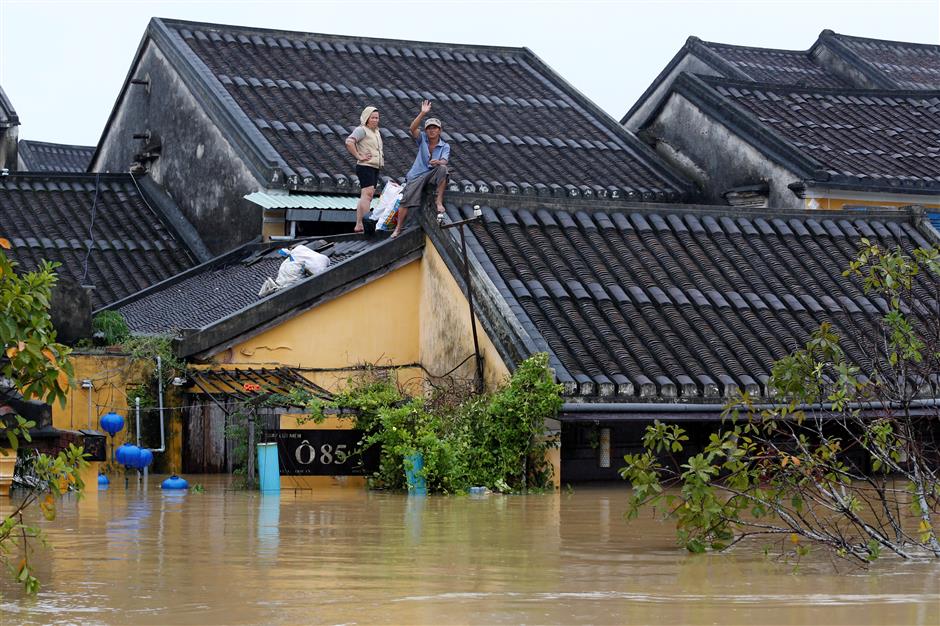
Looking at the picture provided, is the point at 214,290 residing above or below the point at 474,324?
above

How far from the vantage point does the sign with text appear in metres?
15.8

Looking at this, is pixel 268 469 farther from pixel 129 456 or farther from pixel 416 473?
pixel 129 456

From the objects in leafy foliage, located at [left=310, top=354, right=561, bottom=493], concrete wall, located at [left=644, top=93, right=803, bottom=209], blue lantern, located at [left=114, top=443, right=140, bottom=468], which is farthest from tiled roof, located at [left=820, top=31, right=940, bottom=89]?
blue lantern, located at [left=114, top=443, right=140, bottom=468]

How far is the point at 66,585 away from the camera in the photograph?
353 inches

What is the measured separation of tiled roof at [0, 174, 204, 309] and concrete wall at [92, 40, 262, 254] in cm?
57

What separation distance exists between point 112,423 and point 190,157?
9.97 m

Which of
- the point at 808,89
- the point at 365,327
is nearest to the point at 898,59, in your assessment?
the point at 808,89

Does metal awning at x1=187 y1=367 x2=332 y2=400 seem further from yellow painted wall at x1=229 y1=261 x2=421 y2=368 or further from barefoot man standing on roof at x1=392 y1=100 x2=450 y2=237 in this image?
barefoot man standing on roof at x1=392 y1=100 x2=450 y2=237

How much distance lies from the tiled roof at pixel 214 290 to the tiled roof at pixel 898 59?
14.7m

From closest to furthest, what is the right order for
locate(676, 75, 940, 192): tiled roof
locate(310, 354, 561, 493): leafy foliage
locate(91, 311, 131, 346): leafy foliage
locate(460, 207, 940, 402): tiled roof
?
1. locate(310, 354, 561, 493): leafy foliage
2. locate(460, 207, 940, 402): tiled roof
3. locate(91, 311, 131, 346): leafy foliage
4. locate(676, 75, 940, 192): tiled roof

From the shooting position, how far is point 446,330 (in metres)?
17.3

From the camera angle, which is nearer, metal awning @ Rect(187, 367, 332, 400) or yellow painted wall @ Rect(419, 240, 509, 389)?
yellow painted wall @ Rect(419, 240, 509, 389)

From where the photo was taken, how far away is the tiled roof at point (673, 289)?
52.3 ft

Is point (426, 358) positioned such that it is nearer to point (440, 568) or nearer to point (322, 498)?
point (322, 498)
